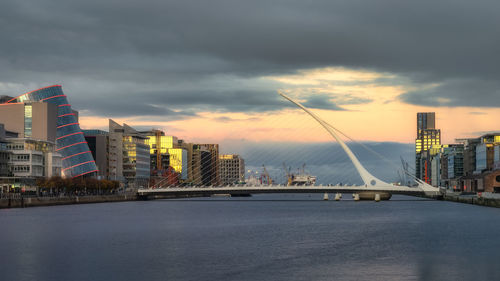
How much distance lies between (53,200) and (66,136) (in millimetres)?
45739

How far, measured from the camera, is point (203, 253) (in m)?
38.9

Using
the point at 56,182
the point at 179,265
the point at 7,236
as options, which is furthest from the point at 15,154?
the point at 179,265

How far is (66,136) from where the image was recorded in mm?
142250

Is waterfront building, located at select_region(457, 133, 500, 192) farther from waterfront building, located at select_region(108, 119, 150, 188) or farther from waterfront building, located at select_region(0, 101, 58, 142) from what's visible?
waterfront building, located at select_region(0, 101, 58, 142)

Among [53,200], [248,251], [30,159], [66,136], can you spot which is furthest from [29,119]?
[248,251]

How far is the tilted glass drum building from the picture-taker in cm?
14075

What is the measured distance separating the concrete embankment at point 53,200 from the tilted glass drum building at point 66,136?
14328 millimetres

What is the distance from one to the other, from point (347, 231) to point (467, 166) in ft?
449

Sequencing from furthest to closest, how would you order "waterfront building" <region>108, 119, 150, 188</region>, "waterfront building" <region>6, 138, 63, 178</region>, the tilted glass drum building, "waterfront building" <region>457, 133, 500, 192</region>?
"waterfront building" <region>108, 119, 150, 188</region>, the tilted glass drum building, "waterfront building" <region>457, 133, 500, 192</region>, "waterfront building" <region>6, 138, 63, 178</region>

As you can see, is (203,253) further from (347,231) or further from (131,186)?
(131,186)

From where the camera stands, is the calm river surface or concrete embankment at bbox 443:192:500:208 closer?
the calm river surface

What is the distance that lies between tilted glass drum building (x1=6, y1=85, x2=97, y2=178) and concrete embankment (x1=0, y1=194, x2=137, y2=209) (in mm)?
14328

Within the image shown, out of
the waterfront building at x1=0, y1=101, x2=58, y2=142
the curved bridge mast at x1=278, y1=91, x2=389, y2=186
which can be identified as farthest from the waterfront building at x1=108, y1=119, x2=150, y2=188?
the curved bridge mast at x1=278, y1=91, x2=389, y2=186

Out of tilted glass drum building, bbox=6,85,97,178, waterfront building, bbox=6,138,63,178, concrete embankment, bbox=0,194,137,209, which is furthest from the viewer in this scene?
tilted glass drum building, bbox=6,85,97,178
